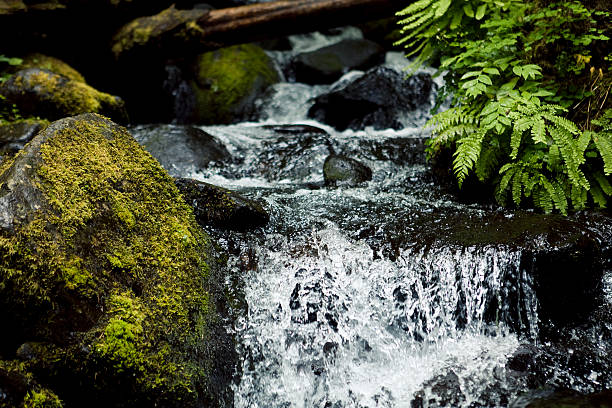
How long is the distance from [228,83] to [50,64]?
388cm

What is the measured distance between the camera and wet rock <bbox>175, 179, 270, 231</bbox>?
423cm

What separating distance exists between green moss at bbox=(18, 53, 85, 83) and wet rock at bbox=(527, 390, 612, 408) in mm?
8261

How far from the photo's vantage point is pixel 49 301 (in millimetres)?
2406

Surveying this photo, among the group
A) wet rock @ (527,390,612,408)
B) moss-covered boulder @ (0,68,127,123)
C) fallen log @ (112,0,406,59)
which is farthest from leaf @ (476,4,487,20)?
moss-covered boulder @ (0,68,127,123)

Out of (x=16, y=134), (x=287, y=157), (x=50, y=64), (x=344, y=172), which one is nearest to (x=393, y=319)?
(x=344, y=172)

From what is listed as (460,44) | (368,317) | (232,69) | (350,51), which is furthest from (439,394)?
(350,51)

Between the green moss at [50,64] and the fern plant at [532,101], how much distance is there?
20.9 feet

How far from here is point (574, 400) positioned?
9.82 ft

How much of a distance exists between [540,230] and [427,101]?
6.03 metres

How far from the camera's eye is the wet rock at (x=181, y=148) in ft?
21.9

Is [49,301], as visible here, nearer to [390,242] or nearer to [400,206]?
[390,242]

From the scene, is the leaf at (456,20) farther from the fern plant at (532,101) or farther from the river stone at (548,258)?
the river stone at (548,258)

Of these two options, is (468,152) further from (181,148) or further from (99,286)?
(181,148)

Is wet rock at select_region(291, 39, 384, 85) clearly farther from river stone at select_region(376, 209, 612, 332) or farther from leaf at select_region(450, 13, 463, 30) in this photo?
river stone at select_region(376, 209, 612, 332)
